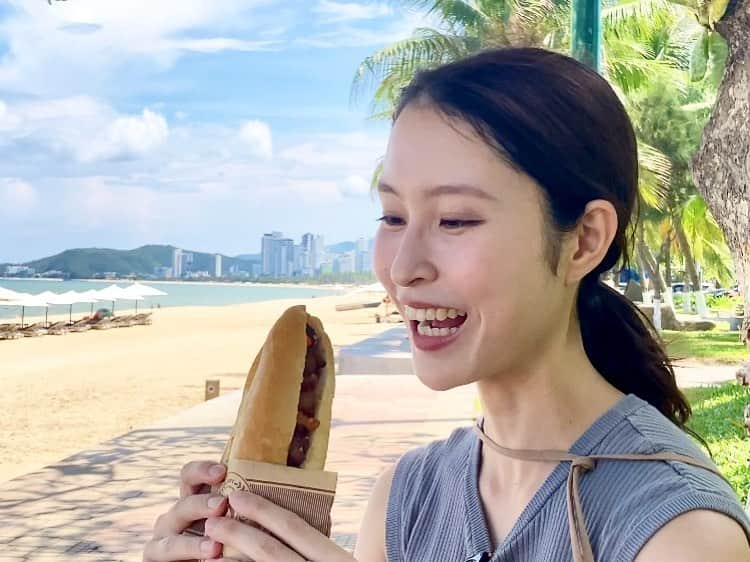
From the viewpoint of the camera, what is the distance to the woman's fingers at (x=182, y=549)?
1.04 meters

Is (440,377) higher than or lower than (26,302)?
higher

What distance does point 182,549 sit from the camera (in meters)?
1.08

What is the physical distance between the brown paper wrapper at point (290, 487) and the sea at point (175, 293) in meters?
60.6

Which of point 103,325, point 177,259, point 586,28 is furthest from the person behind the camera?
point 177,259

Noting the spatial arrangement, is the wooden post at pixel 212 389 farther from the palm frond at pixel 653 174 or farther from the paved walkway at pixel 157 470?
the palm frond at pixel 653 174

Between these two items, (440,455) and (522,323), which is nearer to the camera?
(522,323)

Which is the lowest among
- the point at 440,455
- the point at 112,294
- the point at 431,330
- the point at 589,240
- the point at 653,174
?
the point at 112,294

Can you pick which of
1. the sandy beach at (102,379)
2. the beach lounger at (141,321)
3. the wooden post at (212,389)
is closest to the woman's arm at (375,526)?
the sandy beach at (102,379)

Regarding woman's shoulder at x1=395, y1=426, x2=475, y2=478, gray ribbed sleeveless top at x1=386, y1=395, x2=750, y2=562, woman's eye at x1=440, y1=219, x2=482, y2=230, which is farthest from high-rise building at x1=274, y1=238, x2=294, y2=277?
woman's eye at x1=440, y1=219, x2=482, y2=230

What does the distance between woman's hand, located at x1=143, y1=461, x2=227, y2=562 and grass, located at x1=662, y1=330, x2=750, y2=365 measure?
13096 millimetres

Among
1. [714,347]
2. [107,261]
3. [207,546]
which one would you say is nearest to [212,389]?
[714,347]

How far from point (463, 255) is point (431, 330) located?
0.35 feet

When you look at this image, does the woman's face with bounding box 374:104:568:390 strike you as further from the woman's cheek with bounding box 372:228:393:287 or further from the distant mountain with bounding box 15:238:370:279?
the distant mountain with bounding box 15:238:370:279

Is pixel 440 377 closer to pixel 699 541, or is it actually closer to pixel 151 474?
pixel 699 541
